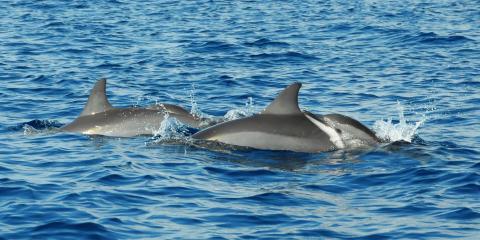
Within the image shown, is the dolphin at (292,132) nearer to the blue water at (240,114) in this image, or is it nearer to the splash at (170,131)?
the blue water at (240,114)

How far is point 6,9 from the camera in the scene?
41938 millimetres

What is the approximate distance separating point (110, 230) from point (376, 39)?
2091 centimetres

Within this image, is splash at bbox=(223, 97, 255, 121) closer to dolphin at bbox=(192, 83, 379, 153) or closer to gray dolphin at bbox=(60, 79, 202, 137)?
gray dolphin at bbox=(60, 79, 202, 137)

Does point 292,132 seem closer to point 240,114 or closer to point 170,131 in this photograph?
point 170,131

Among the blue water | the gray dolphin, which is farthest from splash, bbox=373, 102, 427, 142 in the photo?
the gray dolphin

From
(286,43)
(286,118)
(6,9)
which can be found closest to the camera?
(286,118)

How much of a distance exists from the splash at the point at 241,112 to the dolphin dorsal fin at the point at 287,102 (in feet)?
10.6

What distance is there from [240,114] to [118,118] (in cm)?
272

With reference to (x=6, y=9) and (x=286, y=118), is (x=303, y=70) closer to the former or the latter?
(x=286, y=118)

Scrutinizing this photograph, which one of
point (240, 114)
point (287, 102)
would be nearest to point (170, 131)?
point (240, 114)

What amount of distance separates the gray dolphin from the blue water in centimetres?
59

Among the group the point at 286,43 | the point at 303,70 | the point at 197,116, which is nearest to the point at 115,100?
the point at 197,116

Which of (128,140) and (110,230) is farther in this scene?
(128,140)

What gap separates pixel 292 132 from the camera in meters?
17.7
